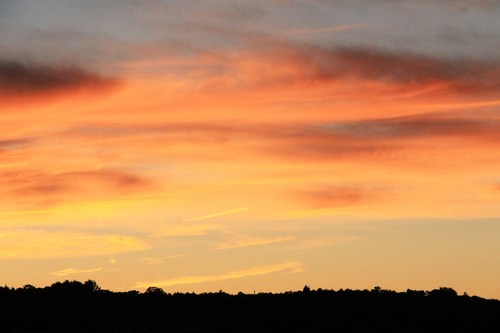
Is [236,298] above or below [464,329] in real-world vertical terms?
above

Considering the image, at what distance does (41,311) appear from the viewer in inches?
3051

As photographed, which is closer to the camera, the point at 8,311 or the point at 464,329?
the point at 464,329

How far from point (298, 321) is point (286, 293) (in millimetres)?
24933

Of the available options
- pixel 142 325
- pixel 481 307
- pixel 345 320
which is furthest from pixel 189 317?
pixel 481 307

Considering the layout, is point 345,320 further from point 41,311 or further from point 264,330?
point 41,311

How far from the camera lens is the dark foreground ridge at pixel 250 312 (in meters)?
67.7

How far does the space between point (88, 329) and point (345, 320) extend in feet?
83.4

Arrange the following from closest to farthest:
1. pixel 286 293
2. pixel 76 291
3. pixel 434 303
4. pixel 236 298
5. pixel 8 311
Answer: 1. pixel 8 311
2. pixel 434 303
3. pixel 236 298
4. pixel 286 293
5. pixel 76 291

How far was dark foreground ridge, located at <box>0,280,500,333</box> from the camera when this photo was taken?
67688mm

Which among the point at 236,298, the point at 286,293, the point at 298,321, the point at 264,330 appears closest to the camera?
the point at 264,330

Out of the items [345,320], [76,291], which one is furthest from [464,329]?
[76,291]

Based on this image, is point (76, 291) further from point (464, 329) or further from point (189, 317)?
point (464, 329)

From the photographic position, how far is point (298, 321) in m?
70.4

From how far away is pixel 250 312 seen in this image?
76.4m
